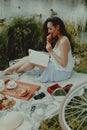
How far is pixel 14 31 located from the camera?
2.89 metres

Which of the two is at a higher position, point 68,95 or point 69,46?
point 69,46

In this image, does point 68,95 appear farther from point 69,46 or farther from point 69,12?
point 69,12

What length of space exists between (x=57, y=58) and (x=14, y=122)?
27.0 inches

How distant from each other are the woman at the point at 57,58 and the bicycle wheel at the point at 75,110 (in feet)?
0.83

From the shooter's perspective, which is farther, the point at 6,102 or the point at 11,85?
the point at 11,85

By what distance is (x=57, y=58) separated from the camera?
2.79 metres

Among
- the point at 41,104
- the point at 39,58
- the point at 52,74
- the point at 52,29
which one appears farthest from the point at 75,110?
the point at 52,29

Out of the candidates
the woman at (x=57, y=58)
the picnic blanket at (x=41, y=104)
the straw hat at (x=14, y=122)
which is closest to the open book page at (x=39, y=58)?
the woman at (x=57, y=58)

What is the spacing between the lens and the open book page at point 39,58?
2.84 metres

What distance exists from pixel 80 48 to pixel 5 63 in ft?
2.35

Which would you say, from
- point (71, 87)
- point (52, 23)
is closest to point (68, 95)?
point (71, 87)

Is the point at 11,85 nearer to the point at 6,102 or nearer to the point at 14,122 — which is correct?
the point at 6,102

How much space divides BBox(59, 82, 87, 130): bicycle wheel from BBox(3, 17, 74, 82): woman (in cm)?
25

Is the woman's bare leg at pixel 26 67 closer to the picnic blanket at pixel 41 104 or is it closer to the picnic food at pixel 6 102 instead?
the picnic blanket at pixel 41 104
